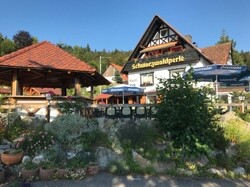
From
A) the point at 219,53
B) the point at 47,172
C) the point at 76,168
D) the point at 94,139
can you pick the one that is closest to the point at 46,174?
the point at 47,172

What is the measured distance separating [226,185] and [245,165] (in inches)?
90.9

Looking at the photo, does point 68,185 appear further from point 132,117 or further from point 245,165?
point 245,165

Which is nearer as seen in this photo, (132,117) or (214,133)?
(214,133)

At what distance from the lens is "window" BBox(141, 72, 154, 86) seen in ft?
104

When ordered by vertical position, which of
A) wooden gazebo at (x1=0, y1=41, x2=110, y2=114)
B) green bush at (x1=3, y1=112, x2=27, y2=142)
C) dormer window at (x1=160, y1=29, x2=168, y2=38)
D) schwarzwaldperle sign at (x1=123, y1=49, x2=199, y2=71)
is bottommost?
green bush at (x1=3, y1=112, x2=27, y2=142)

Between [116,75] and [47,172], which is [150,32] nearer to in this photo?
[116,75]

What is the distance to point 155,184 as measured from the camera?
7.25 metres

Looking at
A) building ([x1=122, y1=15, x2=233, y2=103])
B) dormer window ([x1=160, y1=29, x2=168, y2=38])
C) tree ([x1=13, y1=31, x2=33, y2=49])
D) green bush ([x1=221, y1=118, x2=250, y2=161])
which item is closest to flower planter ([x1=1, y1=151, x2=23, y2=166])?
green bush ([x1=221, y1=118, x2=250, y2=161])

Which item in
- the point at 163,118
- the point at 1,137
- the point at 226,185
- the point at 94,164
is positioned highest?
the point at 163,118

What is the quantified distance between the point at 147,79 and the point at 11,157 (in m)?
25.6

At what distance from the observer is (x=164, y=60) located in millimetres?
30000

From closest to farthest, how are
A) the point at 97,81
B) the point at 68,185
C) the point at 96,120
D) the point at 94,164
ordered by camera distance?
the point at 68,185 → the point at 94,164 → the point at 96,120 → the point at 97,81

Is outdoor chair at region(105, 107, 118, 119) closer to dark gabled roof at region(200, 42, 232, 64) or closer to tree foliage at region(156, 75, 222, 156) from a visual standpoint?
tree foliage at region(156, 75, 222, 156)

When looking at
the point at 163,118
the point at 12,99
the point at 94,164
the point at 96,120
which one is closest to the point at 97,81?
the point at 12,99
